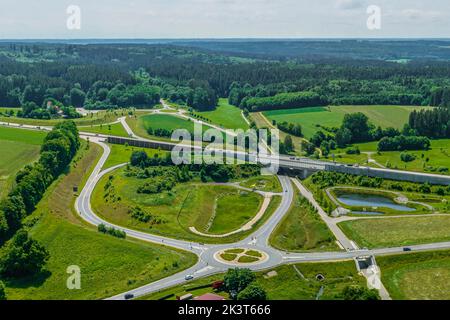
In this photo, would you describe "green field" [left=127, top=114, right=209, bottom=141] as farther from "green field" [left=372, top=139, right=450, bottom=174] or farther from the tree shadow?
the tree shadow

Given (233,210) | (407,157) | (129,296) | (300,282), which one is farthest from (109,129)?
(300,282)

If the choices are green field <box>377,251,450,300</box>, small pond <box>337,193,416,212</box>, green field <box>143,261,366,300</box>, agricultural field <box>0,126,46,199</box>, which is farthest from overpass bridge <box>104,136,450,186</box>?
green field <box>143,261,366,300</box>

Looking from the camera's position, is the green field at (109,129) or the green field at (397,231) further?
the green field at (109,129)

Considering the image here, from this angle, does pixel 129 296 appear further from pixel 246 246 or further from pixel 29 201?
pixel 29 201

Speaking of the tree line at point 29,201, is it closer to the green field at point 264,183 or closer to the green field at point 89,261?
the green field at point 89,261

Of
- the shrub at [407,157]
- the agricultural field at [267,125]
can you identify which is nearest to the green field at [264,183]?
the agricultural field at [267,125]
